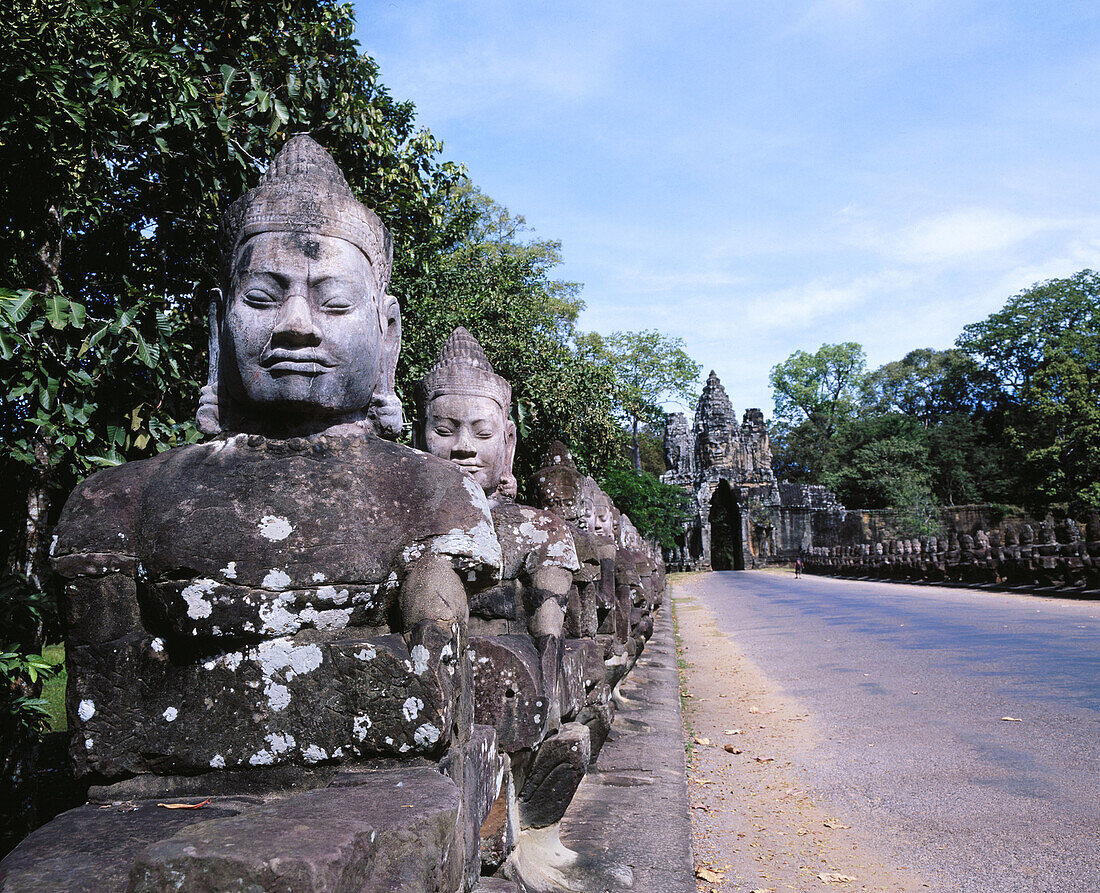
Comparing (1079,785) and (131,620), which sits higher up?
(131,620)

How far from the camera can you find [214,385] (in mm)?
2346

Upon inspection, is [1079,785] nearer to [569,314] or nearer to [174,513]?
[174,513]

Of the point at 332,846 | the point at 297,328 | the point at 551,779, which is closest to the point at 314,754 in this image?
the point at 332,846

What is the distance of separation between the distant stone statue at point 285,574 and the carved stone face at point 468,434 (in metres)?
1.25

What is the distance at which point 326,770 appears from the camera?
1.86m

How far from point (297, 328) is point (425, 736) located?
1.04 m

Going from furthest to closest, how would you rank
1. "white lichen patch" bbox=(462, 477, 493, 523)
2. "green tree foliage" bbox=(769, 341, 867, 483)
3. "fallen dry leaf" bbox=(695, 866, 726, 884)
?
"green tree foliage" bbox=(769, 341, 867, 483) → "fallen dry leaf" bbox=(695, 866, 726, 884) → "white lichen patch" bbox=(462, 477, 493, 523)

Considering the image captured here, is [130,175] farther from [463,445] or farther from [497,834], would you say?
[497,834]

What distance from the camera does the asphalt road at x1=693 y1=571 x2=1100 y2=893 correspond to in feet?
11.5

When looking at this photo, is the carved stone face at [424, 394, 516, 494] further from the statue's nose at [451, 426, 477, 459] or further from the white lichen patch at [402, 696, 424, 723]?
the white lichen patch at [402, 696, 424, 723]

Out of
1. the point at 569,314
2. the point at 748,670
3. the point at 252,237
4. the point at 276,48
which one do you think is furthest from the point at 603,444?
the point at 569,314

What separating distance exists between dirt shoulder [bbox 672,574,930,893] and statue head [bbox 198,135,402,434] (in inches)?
100

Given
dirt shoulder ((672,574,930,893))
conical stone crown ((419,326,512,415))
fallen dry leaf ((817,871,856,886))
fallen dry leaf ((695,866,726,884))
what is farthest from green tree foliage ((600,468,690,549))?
fallen dry leaf ((817,871,856,886))

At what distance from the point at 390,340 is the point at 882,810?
11.2 ft
